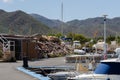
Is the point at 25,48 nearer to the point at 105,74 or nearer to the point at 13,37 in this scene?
the point at 13,37

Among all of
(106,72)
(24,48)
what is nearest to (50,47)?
(24,48)

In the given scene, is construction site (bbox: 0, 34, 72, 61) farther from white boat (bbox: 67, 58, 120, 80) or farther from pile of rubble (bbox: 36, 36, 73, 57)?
white boat (bbox: 67, 58, 120, 80)

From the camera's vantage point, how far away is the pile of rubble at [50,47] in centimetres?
5736

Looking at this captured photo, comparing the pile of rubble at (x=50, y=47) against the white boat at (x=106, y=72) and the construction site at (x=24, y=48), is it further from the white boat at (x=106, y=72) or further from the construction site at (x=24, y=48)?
the white boat at (x=106, y=72)

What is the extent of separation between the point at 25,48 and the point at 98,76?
1207 inches

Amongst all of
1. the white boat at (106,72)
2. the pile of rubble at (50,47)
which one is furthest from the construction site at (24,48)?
the white boat at (106,72)

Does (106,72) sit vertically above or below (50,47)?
below

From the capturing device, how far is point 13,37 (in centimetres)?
5047

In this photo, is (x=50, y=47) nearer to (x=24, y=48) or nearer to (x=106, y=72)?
(x=24, y=48)

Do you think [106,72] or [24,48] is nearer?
[106,72]

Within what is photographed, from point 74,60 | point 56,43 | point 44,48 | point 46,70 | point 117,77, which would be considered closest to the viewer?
point 117,77

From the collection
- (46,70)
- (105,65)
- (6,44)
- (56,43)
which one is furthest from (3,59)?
(105,65)

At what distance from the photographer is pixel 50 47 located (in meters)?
61.0

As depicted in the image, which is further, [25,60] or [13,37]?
[13,37]
